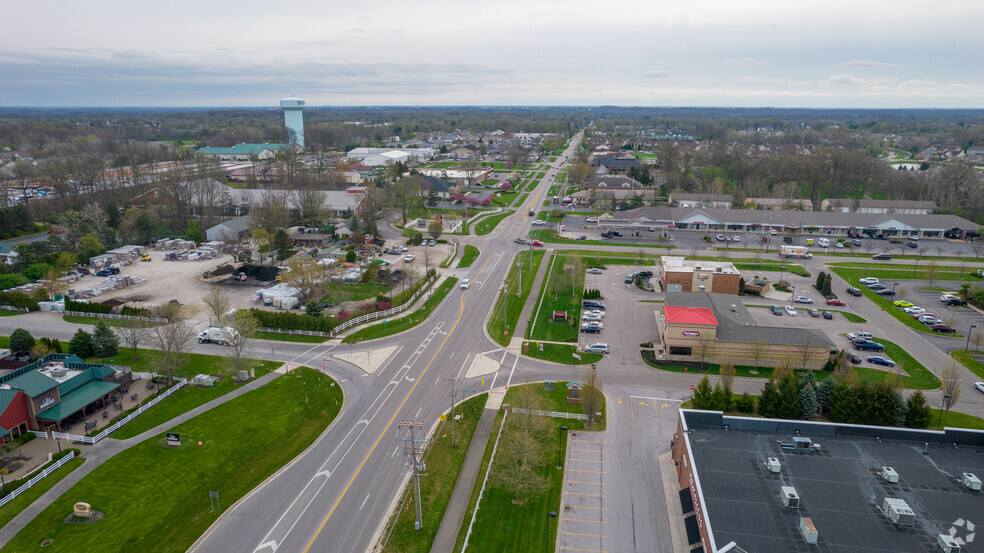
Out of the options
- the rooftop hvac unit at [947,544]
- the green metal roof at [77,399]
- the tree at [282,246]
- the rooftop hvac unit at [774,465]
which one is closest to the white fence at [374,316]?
the green metal roof at [77,399]

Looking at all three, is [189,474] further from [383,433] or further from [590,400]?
[590,400]

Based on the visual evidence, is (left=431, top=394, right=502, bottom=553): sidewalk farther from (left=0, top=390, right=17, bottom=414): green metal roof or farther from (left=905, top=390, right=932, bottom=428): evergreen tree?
(left=0, top=390, right=17, bottom=414): green metal roof

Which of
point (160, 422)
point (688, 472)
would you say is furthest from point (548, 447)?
point (160, 422)

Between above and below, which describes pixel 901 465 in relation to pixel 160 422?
above

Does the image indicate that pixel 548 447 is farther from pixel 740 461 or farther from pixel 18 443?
pixel 18 443

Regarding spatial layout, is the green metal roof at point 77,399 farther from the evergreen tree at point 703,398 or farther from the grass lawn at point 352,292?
the evergreen tree at point 703,398

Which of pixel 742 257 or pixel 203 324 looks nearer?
pixel 203 324
